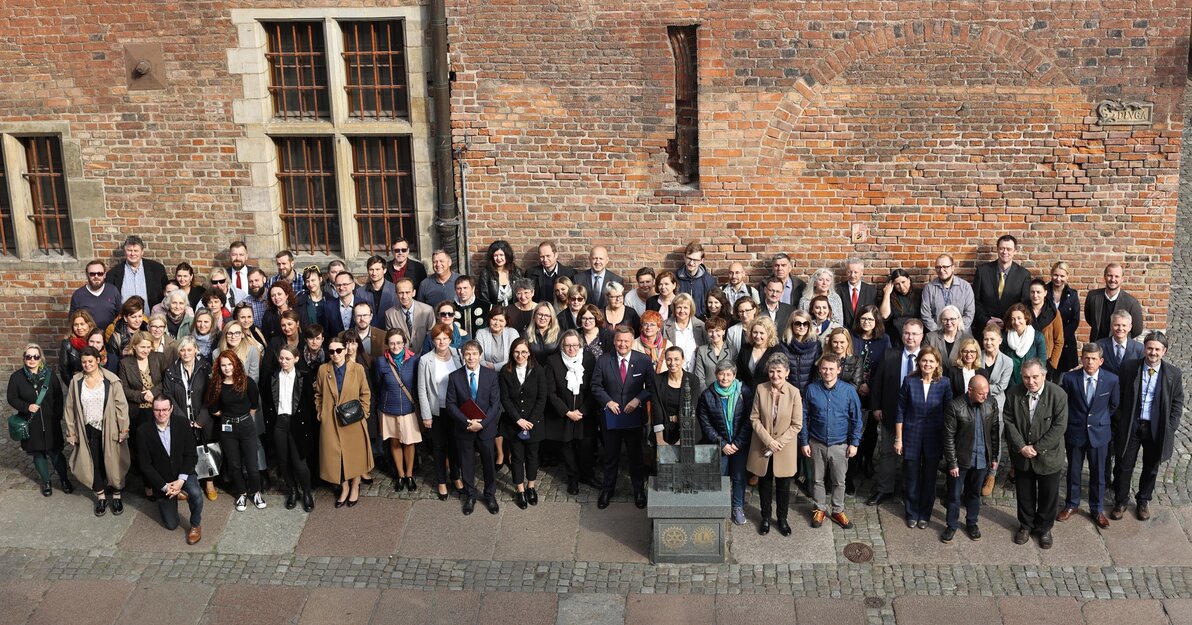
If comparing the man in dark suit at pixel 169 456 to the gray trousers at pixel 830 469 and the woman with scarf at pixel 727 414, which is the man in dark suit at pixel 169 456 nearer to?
the woman with scarf at pixel 727 414

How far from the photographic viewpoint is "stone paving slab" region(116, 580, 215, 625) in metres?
9.07

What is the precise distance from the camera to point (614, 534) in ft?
33.3

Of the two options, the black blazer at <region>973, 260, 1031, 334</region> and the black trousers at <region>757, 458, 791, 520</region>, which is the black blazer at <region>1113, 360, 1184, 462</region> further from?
the black trousers at <region>757, 458, 791, 520</region>

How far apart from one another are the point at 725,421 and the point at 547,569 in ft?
5.93

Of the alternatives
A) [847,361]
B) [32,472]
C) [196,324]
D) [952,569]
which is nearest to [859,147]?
[847,361]

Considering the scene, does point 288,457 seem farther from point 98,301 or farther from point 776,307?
point 776,307

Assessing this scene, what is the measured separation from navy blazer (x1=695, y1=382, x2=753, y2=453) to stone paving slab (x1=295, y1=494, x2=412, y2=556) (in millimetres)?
2662

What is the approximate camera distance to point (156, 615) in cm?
913

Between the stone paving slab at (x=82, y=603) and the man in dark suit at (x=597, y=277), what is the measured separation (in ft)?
15.9

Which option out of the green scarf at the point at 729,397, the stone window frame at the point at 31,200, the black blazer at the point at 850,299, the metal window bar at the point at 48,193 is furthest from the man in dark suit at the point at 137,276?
the black blazer at the point at 850,299

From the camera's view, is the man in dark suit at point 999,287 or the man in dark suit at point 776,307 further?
the man in dark suit at point 999,287

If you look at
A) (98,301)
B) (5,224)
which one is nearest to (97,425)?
(98,301)

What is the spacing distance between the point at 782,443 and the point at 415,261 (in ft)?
14.9

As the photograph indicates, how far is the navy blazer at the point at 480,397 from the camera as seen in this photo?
10266mm
